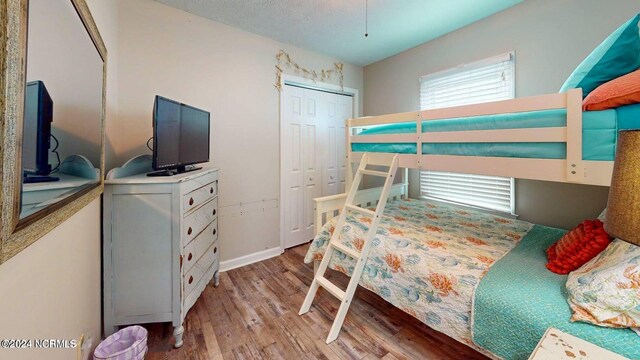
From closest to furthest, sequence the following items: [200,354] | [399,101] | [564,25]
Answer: [200,354] < [564,25] < [399,101]

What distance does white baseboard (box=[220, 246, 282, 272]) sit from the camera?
265 cm

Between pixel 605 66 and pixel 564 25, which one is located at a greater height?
pixel 564 25

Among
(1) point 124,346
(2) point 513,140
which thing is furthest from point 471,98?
(1) point 124,346

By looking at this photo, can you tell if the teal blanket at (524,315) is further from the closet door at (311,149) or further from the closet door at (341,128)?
the closet door at (341,128)

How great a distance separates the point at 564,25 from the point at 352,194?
87.8 inches

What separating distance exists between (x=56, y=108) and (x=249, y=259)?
2358mm

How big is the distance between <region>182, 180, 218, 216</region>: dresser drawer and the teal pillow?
2453mm

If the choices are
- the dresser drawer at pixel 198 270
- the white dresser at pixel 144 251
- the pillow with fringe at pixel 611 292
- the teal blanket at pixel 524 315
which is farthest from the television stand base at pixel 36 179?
the pillow with fringe at pixel 611 292

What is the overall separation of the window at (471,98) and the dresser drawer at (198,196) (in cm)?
244

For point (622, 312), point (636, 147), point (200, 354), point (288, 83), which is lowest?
point (200, 354)

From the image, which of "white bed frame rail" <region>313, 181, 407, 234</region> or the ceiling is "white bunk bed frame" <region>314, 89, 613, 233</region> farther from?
the ceiling

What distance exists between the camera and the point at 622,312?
37.3 inches

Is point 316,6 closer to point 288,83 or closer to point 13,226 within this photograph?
point 288,83

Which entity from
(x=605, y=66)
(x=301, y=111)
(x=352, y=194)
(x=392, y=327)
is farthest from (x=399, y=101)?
(x=392, y=327)
